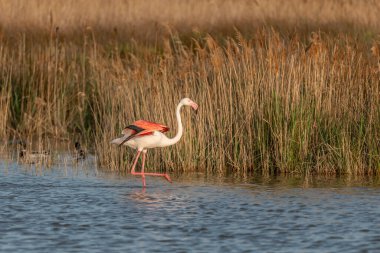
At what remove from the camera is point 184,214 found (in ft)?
31.4

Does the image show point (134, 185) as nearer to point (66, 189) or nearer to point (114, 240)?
point (66, 189)

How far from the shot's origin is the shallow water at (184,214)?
819 cm

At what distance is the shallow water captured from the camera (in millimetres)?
8188

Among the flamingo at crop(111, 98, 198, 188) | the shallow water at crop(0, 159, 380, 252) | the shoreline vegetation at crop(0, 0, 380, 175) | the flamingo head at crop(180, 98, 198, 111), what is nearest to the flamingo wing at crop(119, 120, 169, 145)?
the flamingo at crop(111, 98, 198, 188)

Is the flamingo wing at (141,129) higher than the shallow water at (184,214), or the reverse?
the flamingo wing at (141,129)

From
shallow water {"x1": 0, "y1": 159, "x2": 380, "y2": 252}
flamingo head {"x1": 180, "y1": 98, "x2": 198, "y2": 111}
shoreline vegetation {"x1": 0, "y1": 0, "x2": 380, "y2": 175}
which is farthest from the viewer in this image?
shoreline vegetation {"x1": 0, "y1": 0, "x2": 380, "y2": 175}

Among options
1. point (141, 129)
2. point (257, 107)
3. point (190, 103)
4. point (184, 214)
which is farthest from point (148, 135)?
point (184, 214)

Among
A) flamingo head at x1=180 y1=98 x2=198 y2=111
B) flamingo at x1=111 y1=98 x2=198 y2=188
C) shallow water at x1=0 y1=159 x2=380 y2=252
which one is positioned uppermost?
flamingo head at x1=180 y1=98 x2=198 y2=111

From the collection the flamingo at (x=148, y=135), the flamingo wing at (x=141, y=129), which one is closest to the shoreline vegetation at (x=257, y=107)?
the flamingo at (x=148, y=135)

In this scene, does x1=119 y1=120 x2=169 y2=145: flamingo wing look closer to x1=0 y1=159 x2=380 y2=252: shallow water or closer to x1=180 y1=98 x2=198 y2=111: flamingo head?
x1=180 y1=98 x2=198 y2=111: flamingo head

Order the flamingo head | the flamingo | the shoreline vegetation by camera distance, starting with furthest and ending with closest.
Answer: the shoreline vegetation → the flamingo → the flamingo head

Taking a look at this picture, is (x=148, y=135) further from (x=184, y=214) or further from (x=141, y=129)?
(x=184, y=214)

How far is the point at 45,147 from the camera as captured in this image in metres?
14.5

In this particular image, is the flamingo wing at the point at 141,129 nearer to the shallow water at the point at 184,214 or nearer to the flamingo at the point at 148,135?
the flamingo at the point at 148,135
